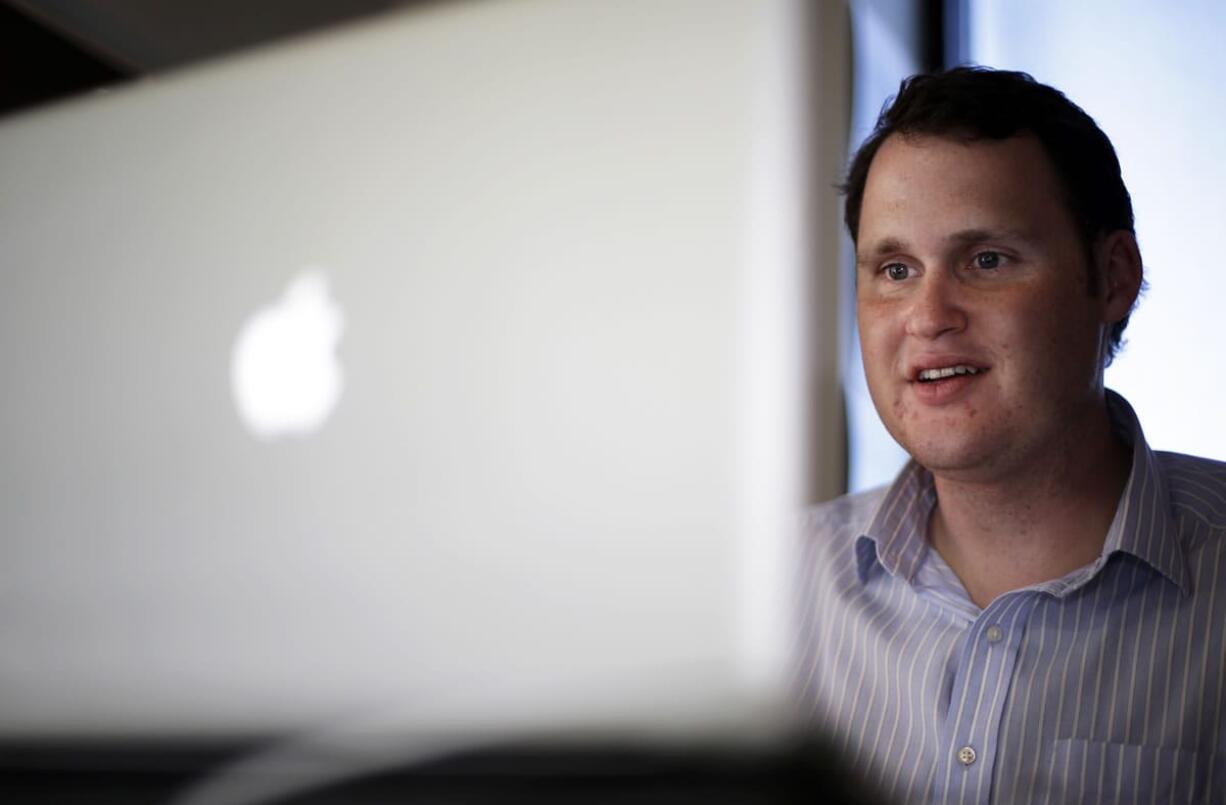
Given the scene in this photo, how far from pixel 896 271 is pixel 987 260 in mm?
52

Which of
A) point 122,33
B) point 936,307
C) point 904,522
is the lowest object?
point 904,522

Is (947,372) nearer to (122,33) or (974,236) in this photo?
(974,236)

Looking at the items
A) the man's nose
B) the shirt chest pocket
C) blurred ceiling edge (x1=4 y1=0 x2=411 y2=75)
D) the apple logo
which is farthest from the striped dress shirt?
blurred ceiling edge (x1=4 y1=0 x2=411 y2=75)

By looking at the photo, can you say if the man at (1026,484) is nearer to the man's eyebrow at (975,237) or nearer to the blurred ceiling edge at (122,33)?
the man's eyebrow at (975,237)

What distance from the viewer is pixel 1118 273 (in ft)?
1.82

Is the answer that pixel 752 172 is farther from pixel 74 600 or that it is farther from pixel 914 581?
pixel 74 600

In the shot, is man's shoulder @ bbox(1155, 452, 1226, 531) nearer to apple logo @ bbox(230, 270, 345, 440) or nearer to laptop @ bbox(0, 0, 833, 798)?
laptop @ bbox(0, 0, 833, 798)

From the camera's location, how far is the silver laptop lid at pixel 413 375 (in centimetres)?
43

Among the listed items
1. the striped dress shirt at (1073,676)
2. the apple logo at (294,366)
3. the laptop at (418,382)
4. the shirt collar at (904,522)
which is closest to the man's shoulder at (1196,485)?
the striped dress shirt at (1073,676)

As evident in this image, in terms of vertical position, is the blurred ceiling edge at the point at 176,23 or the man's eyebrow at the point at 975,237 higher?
the blurred ceiling edge at the point at 176,23

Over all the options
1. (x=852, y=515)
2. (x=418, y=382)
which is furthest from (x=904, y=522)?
(x=418, y=382)

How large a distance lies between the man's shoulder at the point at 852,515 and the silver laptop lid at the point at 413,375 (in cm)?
22

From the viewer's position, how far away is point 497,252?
50 cm

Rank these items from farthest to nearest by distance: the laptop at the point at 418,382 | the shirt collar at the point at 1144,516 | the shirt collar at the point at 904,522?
the shirt collar at the point at 904,522, the shirt collar at the point at 1144,516, the laptop at the point at 418,382
